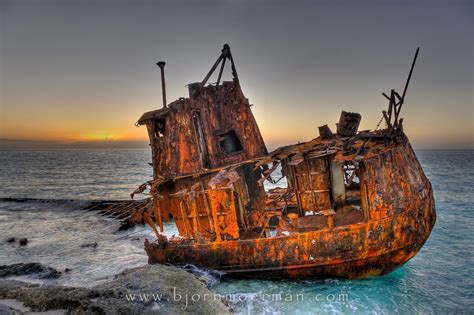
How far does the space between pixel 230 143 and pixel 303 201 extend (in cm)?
441

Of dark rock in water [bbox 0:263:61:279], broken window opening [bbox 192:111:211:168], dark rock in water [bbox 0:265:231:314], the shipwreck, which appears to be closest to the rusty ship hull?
the shipwreck

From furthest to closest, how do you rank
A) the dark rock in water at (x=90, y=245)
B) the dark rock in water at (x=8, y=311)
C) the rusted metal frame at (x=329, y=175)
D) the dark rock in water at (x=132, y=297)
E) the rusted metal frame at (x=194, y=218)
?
1. the dark rock in water at (x=90, y=245)
2. the rusted metal frame at (x=194, y=218)
3. the rusted metal frame at (x=329, y=175)
4. the dark rock in water at (x=132, y=297)
5. the dark rock in water at (x=8, y=311)

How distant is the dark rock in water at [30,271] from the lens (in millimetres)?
11039

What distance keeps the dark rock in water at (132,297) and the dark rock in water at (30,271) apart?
8.72 ft

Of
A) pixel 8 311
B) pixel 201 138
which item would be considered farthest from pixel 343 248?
pixel 8 311

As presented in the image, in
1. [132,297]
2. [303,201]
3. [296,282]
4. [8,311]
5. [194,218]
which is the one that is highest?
[303,201]

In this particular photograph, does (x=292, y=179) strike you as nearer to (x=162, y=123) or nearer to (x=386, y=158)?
(x=386, y=158)

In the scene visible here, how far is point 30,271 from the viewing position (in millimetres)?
11383

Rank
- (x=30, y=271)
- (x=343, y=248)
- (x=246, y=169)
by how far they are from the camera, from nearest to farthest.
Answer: (x=343, y=248), (x=30, y=271), (x=246, y=169)

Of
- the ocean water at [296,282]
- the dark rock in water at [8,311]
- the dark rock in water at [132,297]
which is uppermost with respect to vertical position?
the dark rock in water at [8,311]

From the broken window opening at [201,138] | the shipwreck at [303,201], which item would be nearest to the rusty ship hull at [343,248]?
the shipwreck at [303,201]

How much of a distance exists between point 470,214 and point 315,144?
54.9 ft

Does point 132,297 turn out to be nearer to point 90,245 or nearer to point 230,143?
point 230,143

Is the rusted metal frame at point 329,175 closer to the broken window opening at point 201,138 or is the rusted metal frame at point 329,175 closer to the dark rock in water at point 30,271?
the broken window opening at point 201,138
